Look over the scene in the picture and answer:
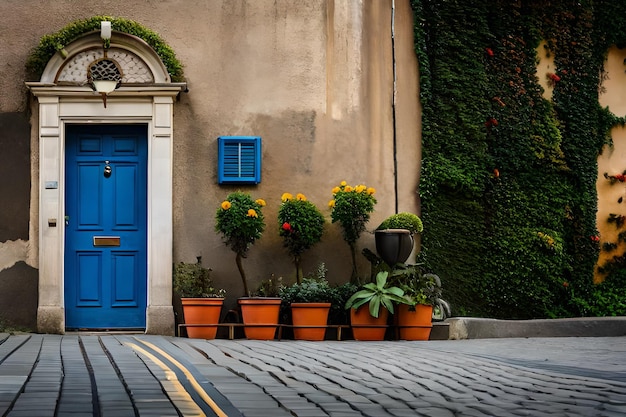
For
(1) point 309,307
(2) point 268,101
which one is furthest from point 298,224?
(2) point 268,101

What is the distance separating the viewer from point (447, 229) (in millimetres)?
14328

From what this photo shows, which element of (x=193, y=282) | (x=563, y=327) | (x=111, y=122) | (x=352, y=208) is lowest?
(x=563, y=327)

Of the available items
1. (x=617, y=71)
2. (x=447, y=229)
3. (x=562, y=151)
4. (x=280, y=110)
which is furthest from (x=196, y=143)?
(x=617, y=71)

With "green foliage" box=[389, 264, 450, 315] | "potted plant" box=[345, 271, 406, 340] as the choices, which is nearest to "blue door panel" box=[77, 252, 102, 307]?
"potted plant" box=[345, 271, 406, 340]

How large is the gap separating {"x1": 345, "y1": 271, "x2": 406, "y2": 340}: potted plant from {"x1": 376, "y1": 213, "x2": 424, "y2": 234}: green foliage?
70cm

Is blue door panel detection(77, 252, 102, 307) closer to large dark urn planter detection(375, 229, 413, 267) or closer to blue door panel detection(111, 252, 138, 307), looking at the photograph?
blue door panel detection(111, 252, 138, 307)

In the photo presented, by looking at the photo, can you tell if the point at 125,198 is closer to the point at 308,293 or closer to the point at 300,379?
the point at 308,293

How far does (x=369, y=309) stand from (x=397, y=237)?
1.03 metres

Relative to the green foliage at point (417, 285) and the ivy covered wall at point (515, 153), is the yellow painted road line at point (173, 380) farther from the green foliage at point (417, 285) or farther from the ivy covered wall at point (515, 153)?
the ivy covered wall at point (515, 153)

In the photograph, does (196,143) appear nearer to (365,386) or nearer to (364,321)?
(364,321)

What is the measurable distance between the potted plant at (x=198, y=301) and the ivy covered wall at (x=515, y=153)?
2894 millimetres

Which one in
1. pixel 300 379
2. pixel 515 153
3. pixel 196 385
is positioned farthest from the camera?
pixel 515 153

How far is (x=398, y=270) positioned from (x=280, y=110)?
8.22ft

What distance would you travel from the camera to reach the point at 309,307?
42.1 feet
